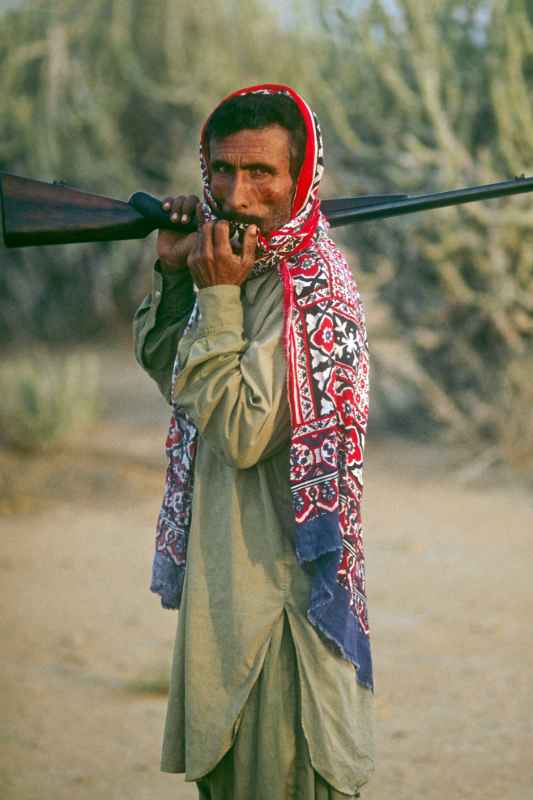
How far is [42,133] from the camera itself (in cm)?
1314

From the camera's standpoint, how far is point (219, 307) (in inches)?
85.7

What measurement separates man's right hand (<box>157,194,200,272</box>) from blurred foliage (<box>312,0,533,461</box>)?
211 inches

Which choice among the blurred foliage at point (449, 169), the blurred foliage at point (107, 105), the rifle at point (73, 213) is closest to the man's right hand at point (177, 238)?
the rifle at point (73, 213)

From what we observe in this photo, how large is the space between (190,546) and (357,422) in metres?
0.44

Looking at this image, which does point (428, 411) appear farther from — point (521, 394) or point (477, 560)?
point (477, 560)

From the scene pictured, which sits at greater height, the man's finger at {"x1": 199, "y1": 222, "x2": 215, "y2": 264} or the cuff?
the man's finger at {"x1": 199, "y1": 222, "x2": 215, "y2": 264}

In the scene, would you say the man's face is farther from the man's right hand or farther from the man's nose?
the man's right hand

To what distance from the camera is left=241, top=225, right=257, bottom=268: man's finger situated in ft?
7.15

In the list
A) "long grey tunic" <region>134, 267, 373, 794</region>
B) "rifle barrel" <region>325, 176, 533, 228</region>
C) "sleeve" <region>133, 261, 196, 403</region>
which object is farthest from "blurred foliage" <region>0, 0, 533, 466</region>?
"long grey tunic" <region>134, 267, 373, 794</region>

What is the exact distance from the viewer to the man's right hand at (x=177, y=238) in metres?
2.37

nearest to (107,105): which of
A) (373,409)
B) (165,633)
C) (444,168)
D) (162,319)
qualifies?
(373,409)

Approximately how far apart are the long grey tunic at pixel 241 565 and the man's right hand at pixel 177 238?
0.52ft

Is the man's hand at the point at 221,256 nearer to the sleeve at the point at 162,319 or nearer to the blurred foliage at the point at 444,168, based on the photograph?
the sleeve at the point at 162,319

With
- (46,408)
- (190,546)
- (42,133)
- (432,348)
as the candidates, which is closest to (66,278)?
(42,133)
